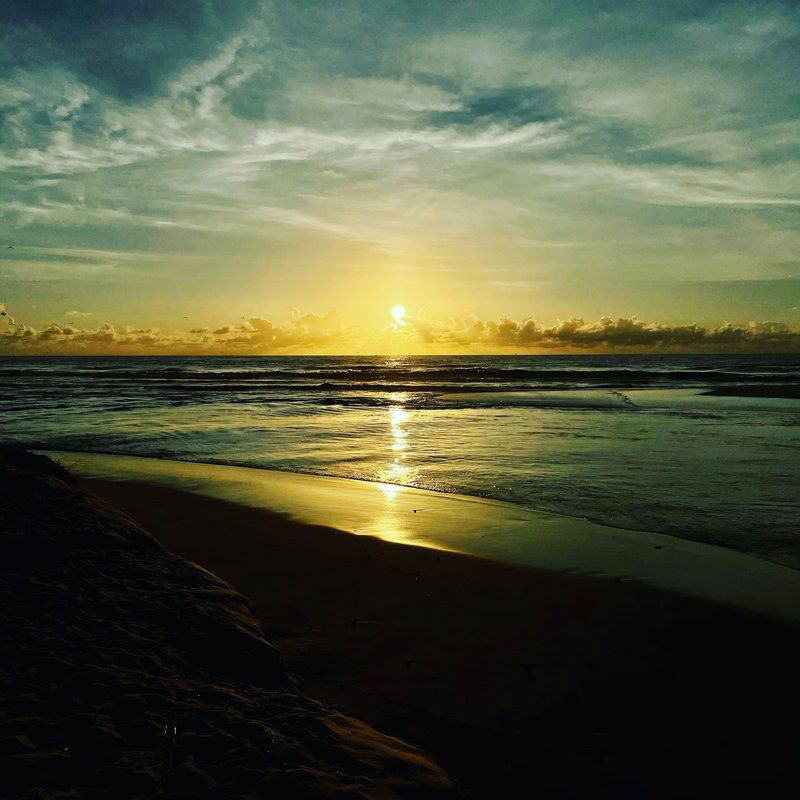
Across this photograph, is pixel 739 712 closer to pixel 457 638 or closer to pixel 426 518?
pixel 457 638

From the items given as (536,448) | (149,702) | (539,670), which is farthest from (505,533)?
(536,448)

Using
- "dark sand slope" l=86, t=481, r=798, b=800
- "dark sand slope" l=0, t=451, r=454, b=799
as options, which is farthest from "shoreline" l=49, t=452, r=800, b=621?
"dark sand slope" l=0, t=451, r=454, b=799

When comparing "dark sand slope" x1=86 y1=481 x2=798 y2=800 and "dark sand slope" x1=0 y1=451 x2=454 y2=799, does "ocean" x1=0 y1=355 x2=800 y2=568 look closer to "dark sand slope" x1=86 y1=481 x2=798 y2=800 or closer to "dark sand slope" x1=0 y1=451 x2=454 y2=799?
"dark sand slope" x1=86 y1=481 x2=798 y2=800

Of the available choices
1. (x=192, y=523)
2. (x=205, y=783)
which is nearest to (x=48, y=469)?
(x=192, y=523)

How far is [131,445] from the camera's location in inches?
610

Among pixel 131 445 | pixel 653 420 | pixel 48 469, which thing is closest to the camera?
pixel 48 469

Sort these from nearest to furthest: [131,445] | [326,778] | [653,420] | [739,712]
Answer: [326,778] → [739,712] → [131,445] → [653,420]

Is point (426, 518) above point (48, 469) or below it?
below

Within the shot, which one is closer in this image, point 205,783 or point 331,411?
point 205,783

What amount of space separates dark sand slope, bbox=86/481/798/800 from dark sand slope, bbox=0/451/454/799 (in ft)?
2.10

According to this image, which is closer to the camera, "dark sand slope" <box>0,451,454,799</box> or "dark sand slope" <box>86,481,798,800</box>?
"dark sand slope" <box>0,451,454,799</box>

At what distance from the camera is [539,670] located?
3.94 metres

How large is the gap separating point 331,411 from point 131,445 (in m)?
11.5

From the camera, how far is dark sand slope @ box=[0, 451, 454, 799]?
209cm
